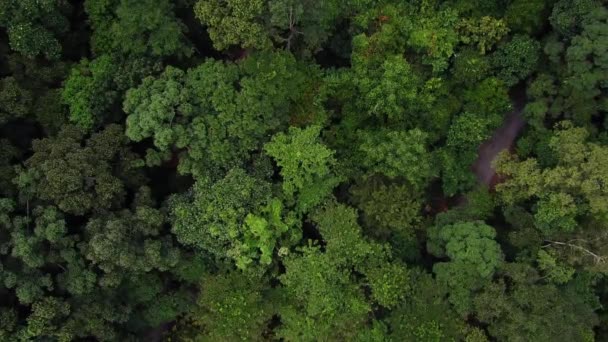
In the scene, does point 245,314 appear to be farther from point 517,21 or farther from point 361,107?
point 517,21

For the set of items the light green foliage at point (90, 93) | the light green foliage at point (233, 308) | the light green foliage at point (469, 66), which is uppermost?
the light green foliage at point (469, 66)

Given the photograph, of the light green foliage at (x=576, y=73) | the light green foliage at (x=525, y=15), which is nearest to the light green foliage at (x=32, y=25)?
the light green foliage at (x=525, y=15)

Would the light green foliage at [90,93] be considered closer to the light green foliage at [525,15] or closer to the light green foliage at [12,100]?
the light green foliage at [12,100]

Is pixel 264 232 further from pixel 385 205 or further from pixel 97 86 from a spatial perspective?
pixel 97 86

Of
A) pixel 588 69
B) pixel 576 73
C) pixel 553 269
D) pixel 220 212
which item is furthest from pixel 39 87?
pixel 588 69

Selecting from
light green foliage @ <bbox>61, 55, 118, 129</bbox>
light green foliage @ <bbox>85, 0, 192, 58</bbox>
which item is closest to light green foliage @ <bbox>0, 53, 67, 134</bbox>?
light green foliage @ <bbox>61, 55, 118, 129</bbox>
